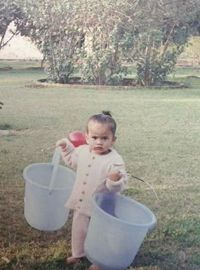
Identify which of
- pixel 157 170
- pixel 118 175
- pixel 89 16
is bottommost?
pixel 157 170

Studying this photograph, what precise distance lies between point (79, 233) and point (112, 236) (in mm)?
211

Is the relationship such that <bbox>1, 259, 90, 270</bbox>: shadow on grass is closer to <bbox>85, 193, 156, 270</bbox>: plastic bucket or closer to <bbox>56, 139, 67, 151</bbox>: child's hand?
<bbox>85, 193, 156, 270</bbox>: plastic bucket

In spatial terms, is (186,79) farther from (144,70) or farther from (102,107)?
(102,107)

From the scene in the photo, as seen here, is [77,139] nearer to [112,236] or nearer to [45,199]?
[45,199]

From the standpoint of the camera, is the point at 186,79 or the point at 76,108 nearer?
the point at 76,108

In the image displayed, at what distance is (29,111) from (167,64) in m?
2.12

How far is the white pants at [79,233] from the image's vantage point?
2211 millimetres

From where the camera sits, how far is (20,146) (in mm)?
3428

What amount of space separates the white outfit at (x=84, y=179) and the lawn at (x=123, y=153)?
0.32 ft

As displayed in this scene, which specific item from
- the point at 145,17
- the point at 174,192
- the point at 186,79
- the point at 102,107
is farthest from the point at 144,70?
the point at 174,192

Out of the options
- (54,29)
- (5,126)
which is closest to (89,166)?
Result: (5,126)

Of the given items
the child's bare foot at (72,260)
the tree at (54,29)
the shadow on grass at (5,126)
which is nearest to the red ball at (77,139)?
the child's bare foot at (72,260)

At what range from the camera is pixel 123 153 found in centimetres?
342

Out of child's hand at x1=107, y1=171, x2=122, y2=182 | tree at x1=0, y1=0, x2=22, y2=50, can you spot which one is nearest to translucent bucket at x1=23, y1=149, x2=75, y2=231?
child's hand at x1=107, y1=171, x2=122, y2=182
